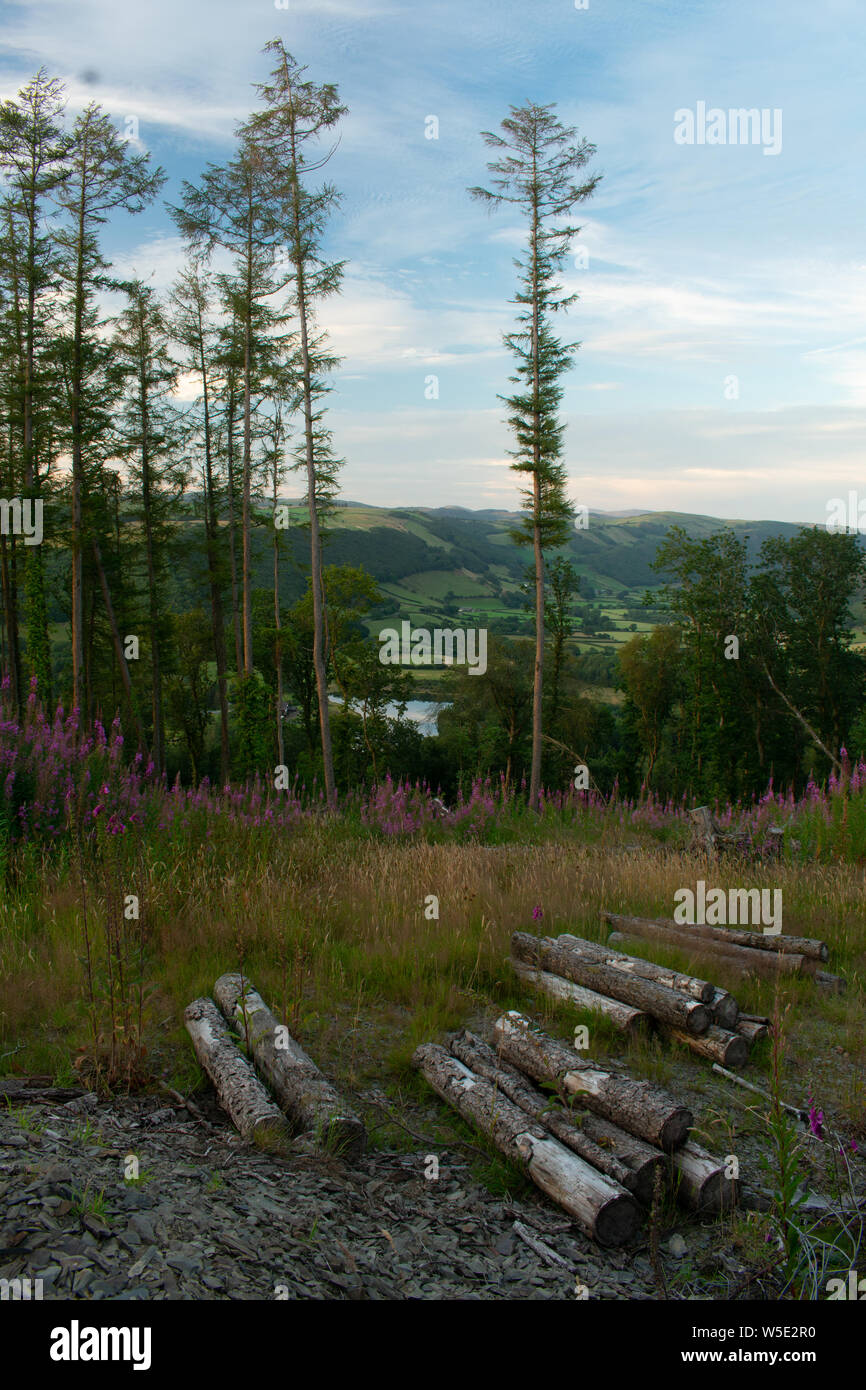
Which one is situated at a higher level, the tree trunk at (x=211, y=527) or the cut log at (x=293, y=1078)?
the tree trunk at (x=211, y=527)

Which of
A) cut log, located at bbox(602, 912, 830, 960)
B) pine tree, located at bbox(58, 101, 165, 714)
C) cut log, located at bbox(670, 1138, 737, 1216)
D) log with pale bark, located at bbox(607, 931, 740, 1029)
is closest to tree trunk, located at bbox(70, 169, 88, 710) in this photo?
pine tree, located at bbox(58, 101, 165, 714)

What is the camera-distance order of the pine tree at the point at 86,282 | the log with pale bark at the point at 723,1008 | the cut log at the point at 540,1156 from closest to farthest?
the cut log at the point at 540,1156 < the log with pale bark at the point at 723,1008 < the pine tree at the point at 86,282

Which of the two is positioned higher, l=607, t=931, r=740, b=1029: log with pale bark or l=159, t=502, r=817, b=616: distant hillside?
l=159, t=502, r=817, b=616: distant hillside

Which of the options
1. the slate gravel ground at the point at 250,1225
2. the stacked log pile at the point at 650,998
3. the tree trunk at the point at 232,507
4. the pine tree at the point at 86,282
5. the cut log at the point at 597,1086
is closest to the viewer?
the slate gravel ground at the point at 250,1225

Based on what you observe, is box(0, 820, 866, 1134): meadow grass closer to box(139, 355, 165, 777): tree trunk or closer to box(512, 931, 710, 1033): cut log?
box(512, 931, 710, 1033): cut log

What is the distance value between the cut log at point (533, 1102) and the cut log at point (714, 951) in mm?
2292

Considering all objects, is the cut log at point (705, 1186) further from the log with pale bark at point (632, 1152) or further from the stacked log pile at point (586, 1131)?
the log with pale bark at point (632, 1152)

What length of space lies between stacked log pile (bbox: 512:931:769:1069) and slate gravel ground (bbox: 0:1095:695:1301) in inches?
67.0

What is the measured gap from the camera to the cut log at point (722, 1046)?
489cm

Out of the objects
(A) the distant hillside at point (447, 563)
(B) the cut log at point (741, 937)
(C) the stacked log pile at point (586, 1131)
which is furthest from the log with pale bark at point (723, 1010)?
(A) the distant hillside at point (447, 563)

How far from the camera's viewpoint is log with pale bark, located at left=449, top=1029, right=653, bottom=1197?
3.59 meters

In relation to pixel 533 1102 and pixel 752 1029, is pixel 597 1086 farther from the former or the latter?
pixel 752 1029

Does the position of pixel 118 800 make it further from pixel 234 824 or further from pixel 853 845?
pixel 853 845
